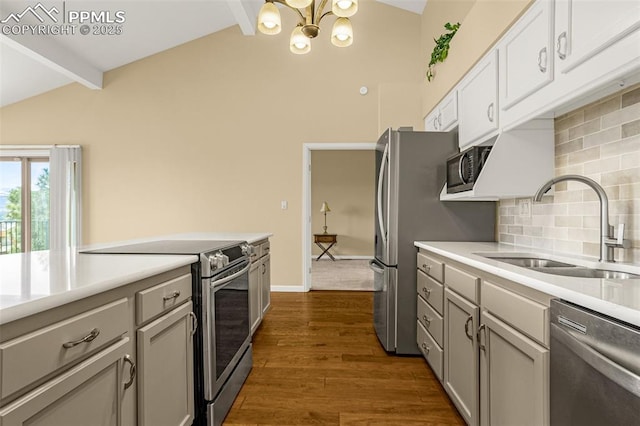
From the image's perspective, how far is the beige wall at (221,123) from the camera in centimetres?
502

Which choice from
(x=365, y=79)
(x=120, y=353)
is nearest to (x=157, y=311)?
(x=120, y=353)

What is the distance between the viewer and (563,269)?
61.1 inches

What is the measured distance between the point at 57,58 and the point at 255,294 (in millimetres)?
3868

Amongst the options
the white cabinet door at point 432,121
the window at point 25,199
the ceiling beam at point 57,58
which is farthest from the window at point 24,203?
the white cabinet door at point 432,121

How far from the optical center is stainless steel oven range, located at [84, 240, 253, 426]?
173 centimetres

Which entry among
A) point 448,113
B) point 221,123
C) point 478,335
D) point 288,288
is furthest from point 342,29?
point 288,288

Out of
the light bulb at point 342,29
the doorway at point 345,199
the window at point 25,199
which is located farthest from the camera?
the doorway at point 345,199

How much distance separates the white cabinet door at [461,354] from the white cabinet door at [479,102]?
1045 mm

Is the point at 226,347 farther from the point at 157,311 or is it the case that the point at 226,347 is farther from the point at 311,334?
the point at 311,334

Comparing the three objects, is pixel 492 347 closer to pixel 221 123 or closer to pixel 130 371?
pixel 130 371

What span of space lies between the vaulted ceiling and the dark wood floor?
369 cm

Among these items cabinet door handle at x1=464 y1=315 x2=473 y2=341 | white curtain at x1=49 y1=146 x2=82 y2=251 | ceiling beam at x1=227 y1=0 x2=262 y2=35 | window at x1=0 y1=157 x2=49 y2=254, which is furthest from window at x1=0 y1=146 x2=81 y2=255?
cabinet door handle at x1=464 y1=315 x2=473 y2=341

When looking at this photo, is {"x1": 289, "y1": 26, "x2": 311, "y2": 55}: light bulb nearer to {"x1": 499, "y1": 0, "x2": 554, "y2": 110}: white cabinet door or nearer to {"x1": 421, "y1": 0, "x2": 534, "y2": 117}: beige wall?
{"x1": 421, "y1": 0, "x2": 534, "y2": 117}: beige wall

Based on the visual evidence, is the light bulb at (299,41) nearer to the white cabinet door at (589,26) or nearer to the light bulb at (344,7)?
the light bulb at (344,7)
